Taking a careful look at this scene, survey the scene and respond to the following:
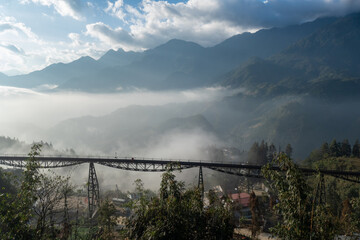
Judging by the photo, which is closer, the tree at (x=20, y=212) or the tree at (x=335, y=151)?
the tree at (x=20, y=212)

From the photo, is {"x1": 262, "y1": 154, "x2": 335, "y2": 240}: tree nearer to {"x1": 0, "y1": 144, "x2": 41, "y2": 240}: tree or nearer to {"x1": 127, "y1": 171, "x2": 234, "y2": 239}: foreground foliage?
{"x1": 127, "y1": 171, "x2": 234, "y2": 239}: foreground foliage

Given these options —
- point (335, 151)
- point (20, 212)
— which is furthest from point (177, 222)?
point (335, 151)

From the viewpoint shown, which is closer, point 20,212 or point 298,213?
point 298,213

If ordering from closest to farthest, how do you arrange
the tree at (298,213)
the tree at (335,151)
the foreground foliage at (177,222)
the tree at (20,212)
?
the tree at (298,213) < the foreground foliage at (177,222) < the tree at (20,212) < the tree at (335,151)

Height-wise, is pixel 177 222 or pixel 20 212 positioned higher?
→ pixel 20 212

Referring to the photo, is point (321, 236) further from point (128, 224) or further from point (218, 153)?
point (218, 153)

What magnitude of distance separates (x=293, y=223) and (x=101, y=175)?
110209mm

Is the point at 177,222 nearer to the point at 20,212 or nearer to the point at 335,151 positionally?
the point at 20,212

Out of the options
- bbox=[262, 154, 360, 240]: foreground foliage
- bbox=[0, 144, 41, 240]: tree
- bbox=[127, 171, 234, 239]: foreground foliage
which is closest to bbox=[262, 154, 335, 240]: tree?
bbox=[262, 154, 360, 240]: foreground foliage

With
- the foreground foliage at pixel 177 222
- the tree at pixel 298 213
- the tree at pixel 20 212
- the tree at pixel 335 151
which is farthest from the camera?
the tree at pixel 335 151

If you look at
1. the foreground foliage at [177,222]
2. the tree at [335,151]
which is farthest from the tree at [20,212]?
the tree at [335,151]

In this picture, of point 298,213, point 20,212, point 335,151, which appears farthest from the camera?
point 335,151

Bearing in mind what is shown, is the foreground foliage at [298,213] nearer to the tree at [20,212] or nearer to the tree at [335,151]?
the tree at [20,212]

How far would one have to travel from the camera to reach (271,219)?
44.6 meters
